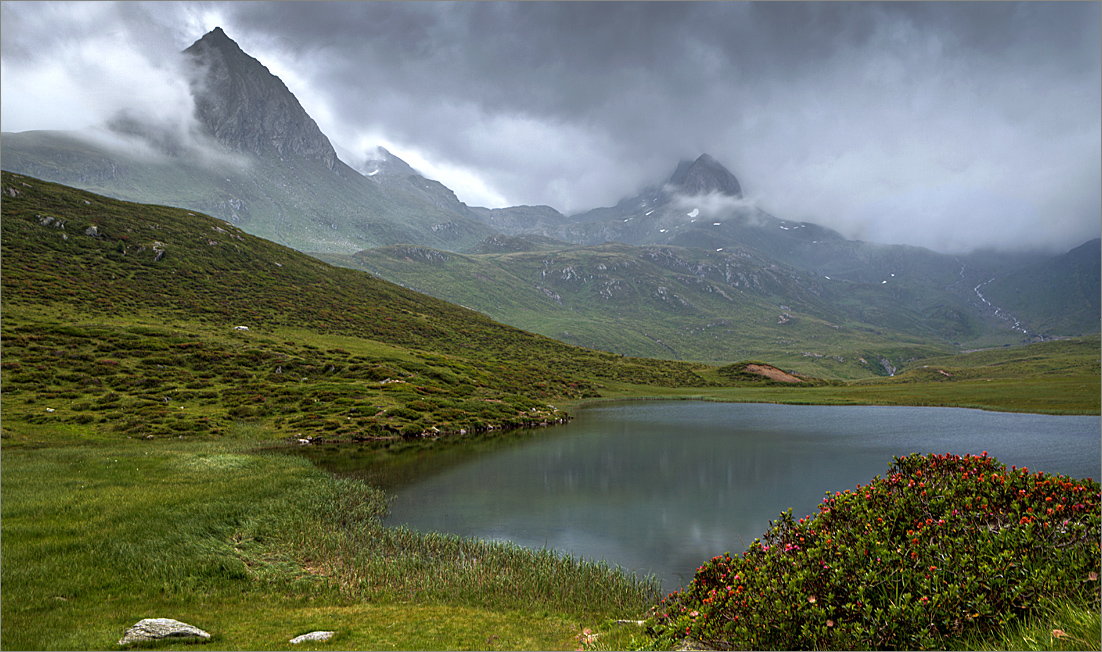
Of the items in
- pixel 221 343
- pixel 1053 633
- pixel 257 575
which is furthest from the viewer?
pixel 221 343

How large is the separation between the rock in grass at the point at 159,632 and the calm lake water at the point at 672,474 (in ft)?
54.3

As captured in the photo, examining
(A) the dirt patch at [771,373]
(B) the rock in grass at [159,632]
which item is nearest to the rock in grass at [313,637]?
(B) the rock in grass at [159,632]

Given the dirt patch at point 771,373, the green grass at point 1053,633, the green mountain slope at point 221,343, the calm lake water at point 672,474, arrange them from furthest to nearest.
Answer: the dirt patch at point 771,373
the green mountain slope at point 221,343
the calm lake water at point 672,474
the green grass at point 1053,633

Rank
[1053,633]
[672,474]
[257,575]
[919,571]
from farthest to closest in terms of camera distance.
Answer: [672,474], [257,575], [919,571], [1053,633]

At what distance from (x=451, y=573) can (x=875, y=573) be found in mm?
16436

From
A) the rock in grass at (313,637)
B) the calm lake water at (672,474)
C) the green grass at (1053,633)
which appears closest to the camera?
the green grass at (1053,633)

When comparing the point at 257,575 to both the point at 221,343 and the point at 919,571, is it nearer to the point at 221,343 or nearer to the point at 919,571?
the point at 919,571

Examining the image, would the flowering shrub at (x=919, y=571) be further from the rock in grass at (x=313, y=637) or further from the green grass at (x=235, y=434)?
the rock in grass at (x=313, y=637)

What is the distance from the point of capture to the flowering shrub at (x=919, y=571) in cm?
882

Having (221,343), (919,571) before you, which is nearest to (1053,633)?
(919,571)

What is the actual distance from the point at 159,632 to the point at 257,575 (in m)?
7.11

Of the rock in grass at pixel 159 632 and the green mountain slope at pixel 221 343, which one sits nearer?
the rock in grass at pixel 159 632

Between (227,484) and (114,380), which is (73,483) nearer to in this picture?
(227,484)

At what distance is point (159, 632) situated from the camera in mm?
12820
